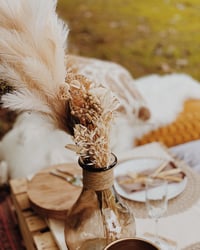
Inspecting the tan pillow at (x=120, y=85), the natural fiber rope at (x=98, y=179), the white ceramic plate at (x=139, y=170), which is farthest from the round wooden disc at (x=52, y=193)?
the tan pillow at (x=120, y=85)

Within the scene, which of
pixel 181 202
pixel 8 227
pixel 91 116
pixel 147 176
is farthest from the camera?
pixel 8 227

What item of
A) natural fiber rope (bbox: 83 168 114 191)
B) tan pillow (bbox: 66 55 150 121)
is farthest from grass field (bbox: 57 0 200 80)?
natural fiber rope (bbox: 83 168 114 191)

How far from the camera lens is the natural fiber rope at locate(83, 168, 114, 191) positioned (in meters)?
1.14

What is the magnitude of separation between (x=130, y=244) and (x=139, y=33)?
2.92 metres

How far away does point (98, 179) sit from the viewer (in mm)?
1141

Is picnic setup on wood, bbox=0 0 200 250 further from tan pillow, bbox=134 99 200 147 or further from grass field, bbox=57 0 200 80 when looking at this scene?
grass field, bbox=57 0 200 80

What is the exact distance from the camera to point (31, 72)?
108cm

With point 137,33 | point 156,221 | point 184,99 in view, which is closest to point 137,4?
point 137,33

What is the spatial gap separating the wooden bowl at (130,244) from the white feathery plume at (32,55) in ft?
1.08

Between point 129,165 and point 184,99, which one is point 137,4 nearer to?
point 184,99

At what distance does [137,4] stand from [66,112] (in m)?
3.09

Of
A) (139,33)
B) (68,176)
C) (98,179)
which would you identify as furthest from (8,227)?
(139,33)

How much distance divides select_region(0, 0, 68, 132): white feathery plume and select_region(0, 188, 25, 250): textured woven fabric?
103 cm

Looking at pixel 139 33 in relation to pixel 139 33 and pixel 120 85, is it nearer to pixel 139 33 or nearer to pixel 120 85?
pixel 139 33
